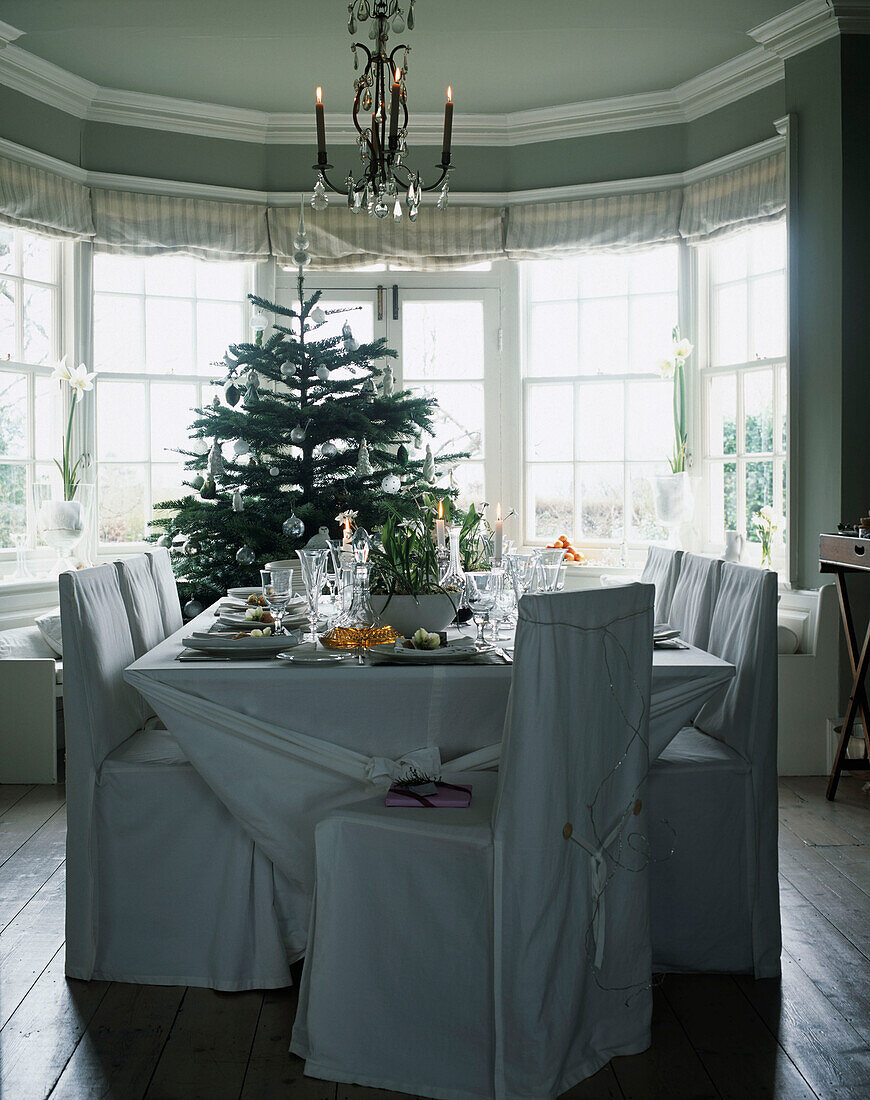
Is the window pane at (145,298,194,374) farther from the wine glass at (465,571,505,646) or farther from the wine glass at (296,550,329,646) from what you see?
the wine glass at (465,571,505,646)

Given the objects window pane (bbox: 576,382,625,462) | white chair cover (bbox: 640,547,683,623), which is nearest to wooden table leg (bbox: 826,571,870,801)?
white chair cover (bbox: 640,547,683,623)

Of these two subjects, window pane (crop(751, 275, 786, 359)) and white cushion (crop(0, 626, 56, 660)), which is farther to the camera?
window pane (crop(751, 275, 786, 359))

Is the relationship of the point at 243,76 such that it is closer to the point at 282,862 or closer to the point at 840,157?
the point at 840,157

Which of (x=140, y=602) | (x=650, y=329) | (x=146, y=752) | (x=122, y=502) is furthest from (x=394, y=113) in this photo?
(x=122, y=502)

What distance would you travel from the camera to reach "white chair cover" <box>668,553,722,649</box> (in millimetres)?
2729

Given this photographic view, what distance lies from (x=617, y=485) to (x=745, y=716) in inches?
118

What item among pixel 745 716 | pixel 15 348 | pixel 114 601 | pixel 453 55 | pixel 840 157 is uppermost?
pixel 453 55

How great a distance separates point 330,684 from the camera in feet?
6.90

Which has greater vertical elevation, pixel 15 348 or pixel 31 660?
pixel 15 348

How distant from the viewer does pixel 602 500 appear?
5.25 m

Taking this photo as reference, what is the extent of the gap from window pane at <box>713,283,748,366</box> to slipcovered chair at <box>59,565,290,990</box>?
140 inches

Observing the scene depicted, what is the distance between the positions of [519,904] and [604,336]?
400cm

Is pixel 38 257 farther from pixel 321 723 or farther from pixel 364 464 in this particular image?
pixel 321 723

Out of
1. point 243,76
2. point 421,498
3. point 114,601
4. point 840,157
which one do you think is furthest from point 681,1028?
point 243,76
